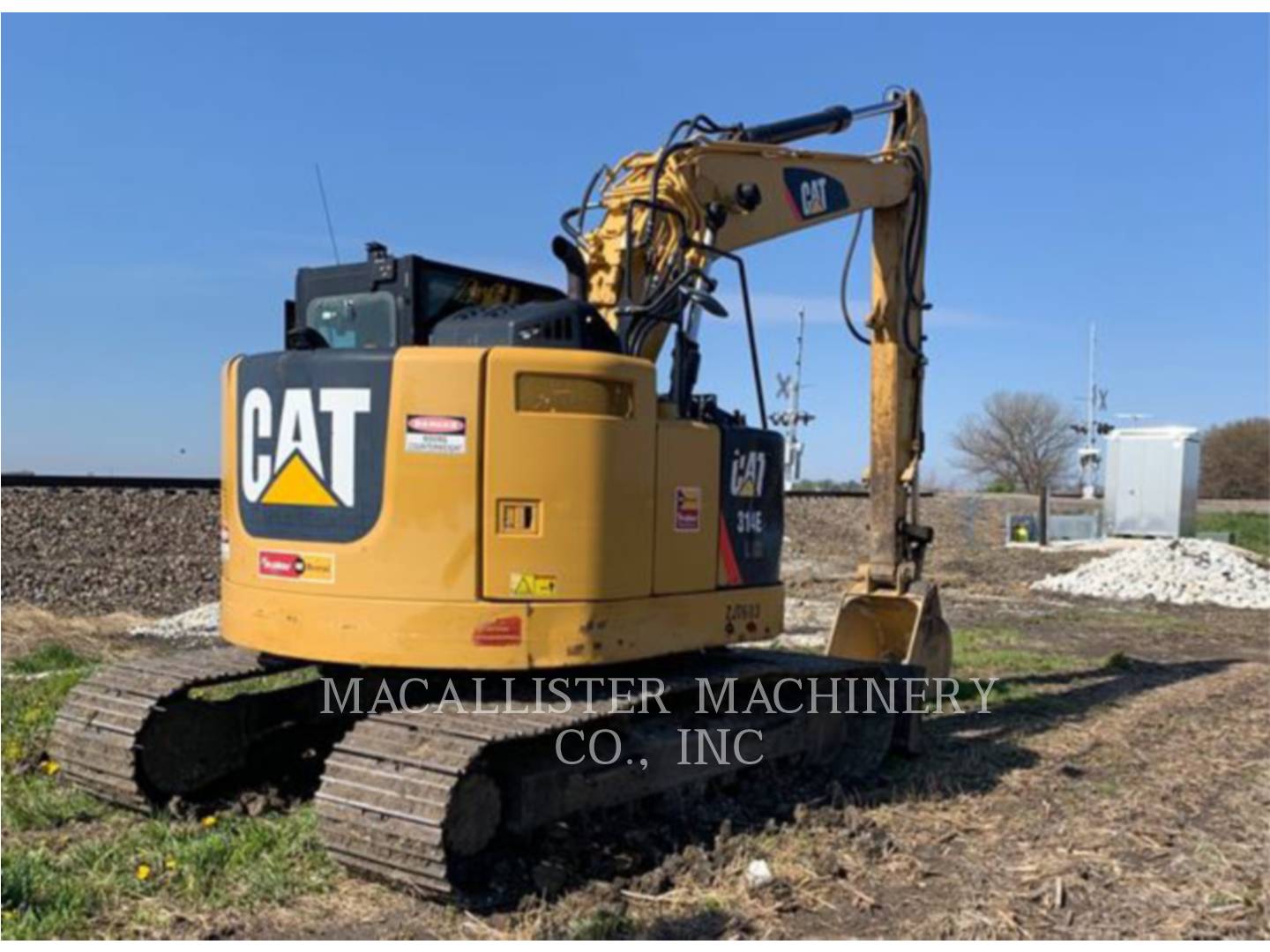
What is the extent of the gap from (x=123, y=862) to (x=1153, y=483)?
2620 cm

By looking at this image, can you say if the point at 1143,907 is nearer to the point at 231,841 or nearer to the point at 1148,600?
the point at 231,841

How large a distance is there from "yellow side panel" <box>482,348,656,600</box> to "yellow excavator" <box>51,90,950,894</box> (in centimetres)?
1

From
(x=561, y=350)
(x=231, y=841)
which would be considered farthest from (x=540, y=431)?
(x=231, y=841)

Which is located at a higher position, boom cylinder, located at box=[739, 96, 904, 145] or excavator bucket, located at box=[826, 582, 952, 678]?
boom cylinder, located at box=[739, 96, 904, 145]

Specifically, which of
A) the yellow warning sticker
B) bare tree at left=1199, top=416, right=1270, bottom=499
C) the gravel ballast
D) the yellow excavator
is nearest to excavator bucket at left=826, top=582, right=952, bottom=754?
the yellow excavator

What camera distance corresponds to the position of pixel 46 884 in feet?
17.3

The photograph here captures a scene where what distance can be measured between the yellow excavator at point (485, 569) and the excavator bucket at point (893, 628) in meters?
1.62

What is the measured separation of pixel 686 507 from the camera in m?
6.38

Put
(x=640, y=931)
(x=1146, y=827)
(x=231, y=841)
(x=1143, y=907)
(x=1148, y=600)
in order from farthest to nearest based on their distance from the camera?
(x=1148, y=600) → (x=1146, y=827) → (x=231, y=841) → (x=1143, y=907) → (x=640, y=931)

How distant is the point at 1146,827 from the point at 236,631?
4.74 metres

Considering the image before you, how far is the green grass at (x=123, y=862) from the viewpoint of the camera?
5059mm

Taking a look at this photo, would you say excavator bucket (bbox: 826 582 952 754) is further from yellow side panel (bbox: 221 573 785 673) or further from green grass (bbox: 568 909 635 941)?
green grass (bbox: 568 909 635 941)

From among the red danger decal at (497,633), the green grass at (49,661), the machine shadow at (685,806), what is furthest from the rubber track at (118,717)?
the green grass at (49,661)

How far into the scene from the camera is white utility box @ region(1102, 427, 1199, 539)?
27.7 metres
